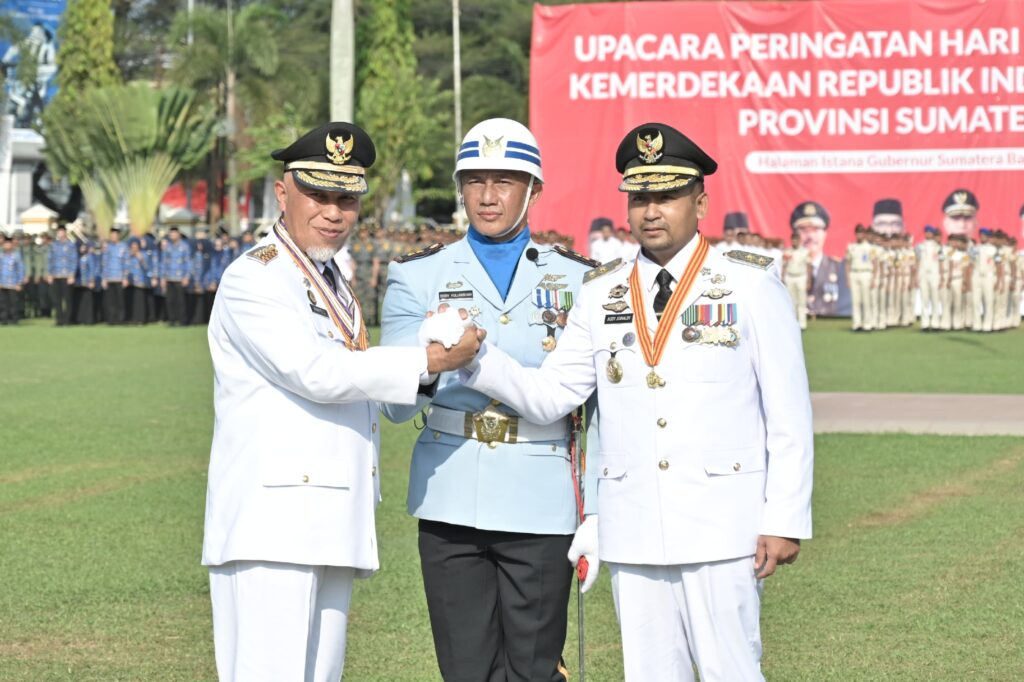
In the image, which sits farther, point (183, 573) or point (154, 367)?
point (154, 367)

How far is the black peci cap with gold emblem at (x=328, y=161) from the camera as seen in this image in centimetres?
468

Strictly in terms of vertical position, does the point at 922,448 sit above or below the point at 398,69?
below

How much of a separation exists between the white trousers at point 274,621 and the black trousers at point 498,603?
1.57 feet

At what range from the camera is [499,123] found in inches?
200

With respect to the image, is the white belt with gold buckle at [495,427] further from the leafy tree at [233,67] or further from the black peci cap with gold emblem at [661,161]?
the leafy tree at [233,67]

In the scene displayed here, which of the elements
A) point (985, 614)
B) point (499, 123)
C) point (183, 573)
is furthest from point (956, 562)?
point (499, 123)

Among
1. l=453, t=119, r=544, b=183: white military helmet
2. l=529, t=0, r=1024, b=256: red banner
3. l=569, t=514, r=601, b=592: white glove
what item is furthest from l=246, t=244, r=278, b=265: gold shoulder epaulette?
l=529, t=0, r=1024, b=256: red banner

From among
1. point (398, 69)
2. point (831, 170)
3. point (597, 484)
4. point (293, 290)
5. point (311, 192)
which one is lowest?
point (597, 484)

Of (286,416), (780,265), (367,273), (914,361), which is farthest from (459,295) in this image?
(367,273)

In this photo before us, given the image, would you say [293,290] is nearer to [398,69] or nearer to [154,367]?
[154,367]

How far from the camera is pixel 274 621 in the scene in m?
4.47

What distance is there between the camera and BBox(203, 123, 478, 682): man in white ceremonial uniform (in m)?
4.47

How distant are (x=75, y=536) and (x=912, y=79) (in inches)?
969

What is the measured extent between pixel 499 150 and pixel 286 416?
3.68 ft
